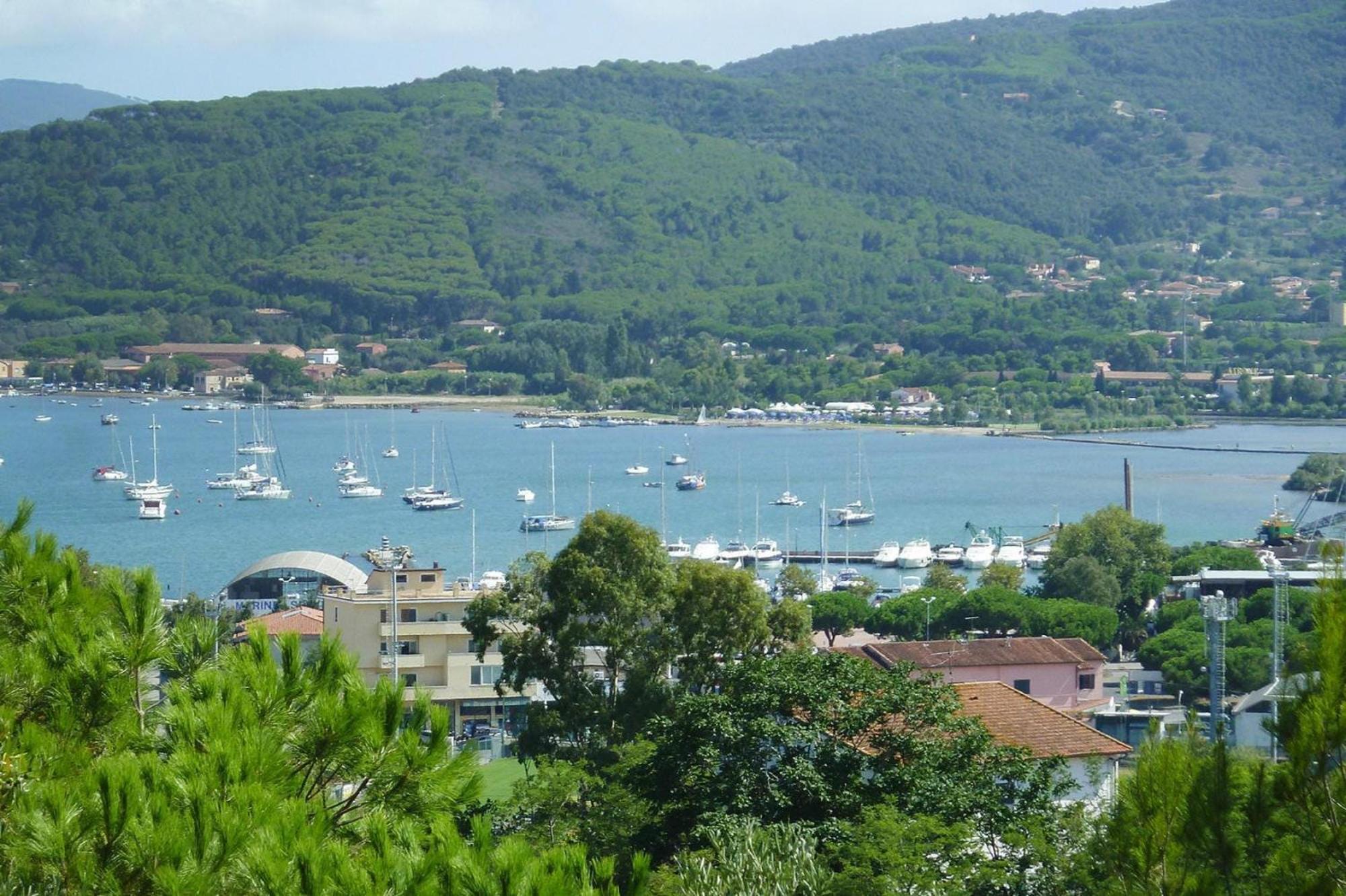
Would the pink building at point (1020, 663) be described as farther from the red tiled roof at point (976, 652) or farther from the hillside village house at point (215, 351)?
the hillside village house at point (215, 351)

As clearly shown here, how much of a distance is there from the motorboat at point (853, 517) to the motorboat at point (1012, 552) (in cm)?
449

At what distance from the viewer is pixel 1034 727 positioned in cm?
859

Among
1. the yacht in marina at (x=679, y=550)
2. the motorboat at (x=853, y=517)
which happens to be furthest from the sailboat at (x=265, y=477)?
the yacht in marina at (x=679, y=550)

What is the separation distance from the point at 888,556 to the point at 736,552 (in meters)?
2.29

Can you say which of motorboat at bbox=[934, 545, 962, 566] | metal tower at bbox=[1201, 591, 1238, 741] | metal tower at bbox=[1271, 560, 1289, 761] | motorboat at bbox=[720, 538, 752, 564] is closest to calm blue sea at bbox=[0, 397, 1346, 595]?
motorboat at bbox=[720, 538, 752, 564]

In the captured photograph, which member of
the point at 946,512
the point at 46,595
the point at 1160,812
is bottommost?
the point at 946,512

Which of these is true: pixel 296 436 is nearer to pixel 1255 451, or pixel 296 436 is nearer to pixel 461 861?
pixel 1255 451

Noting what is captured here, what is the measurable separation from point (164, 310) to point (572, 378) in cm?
2089

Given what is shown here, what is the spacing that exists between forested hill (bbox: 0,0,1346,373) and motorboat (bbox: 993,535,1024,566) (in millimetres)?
38950

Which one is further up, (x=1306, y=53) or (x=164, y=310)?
(x=1306, y=53)

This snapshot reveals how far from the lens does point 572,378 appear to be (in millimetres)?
62344

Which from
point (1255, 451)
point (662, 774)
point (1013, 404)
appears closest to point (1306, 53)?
point (1013, 404)

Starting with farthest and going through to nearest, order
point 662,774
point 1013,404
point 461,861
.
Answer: point 1013,404 → point 662,774 → point 461,861

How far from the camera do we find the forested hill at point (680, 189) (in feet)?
253
